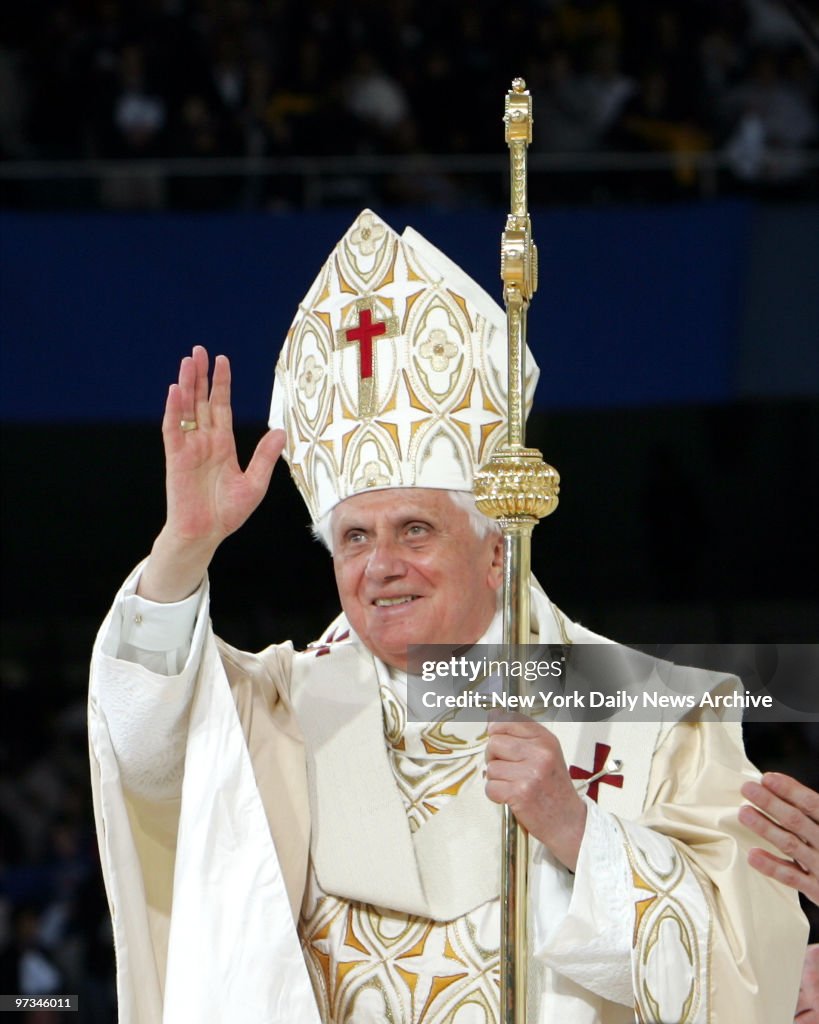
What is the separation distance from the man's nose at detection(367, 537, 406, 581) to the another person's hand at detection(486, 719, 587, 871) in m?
0.47

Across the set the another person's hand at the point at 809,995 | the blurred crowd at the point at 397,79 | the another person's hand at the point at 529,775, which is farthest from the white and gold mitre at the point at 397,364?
the blurred crowd at the point at 397,79

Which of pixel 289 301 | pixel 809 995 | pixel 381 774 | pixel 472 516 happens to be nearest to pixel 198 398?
pixel 472 516

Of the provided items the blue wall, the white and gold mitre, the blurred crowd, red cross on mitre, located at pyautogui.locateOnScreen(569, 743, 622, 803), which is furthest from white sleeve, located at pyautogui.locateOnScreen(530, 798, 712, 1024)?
the blurred crowd

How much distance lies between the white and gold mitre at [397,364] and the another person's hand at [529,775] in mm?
719

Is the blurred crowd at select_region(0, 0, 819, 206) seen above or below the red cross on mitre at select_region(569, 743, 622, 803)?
above

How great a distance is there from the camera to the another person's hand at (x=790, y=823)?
3240 mm

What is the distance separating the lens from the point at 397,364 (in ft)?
12.3

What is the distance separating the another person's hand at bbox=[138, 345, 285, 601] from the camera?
317 centimetres

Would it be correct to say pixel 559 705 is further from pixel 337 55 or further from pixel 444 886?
pixel 337 55

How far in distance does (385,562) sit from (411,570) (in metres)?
0.06

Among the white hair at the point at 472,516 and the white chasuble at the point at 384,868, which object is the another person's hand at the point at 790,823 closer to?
the white chasuble at the point at 384,868

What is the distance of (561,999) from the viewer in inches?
132

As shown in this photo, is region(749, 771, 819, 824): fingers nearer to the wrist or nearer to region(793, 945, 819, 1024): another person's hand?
region(793, 945, 819, 1024): another person's hand

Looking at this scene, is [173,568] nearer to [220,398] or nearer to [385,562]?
[220,398]
